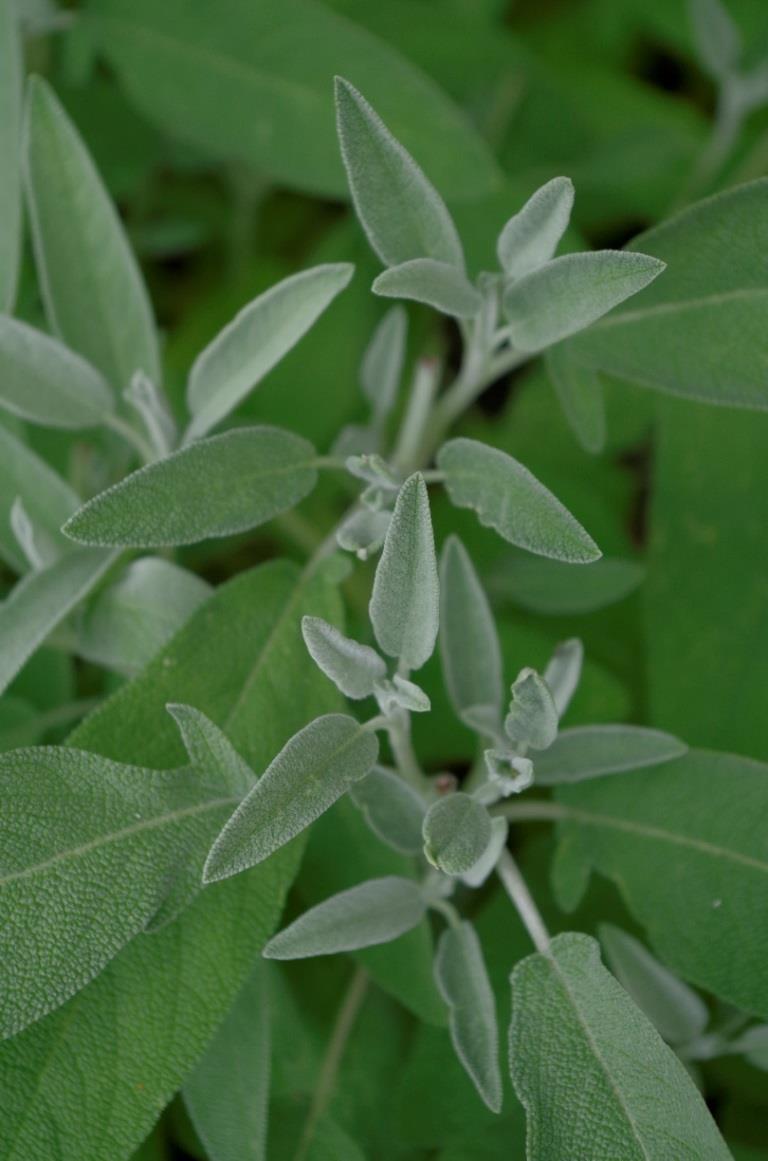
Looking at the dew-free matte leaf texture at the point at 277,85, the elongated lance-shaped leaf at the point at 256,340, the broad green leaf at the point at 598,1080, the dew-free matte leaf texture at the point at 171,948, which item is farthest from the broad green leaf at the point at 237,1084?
the dew-free matte leaf texture at the point at 277,85

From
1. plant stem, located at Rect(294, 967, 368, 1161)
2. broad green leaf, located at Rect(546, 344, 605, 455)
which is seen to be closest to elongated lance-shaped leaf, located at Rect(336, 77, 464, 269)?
broad green leaf, located at Rect(546, 344, 605, 455)

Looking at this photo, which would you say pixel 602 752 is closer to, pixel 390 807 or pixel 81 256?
pixel 390 807

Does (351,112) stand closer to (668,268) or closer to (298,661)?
(668,268)

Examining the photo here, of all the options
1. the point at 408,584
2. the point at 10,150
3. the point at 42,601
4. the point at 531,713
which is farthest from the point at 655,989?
the point at 10,150

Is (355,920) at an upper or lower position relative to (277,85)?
lower

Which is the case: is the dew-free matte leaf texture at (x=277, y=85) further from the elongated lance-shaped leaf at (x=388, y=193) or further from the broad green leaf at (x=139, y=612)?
the broad green leaf at (x=139, y=612)
